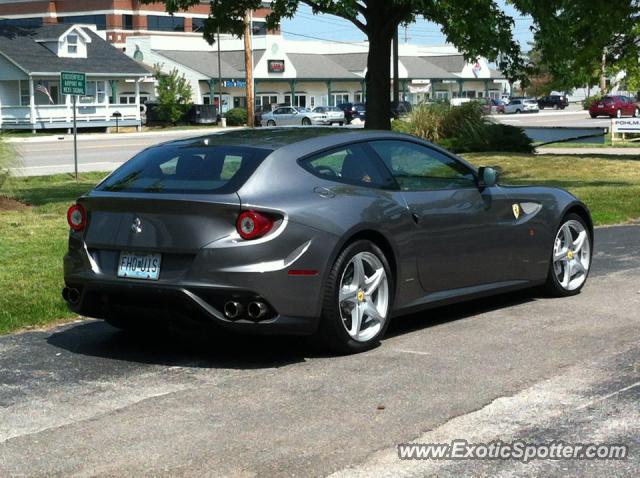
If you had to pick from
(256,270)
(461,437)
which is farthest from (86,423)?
(461,437)

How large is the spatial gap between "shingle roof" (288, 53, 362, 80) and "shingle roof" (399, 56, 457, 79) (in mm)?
8843

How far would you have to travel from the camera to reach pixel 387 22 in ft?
65.3

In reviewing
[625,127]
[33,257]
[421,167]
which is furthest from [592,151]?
[421,167]

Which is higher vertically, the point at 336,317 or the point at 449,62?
the point at 449,62

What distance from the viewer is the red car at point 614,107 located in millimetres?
72500

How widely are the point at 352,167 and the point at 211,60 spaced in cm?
7713

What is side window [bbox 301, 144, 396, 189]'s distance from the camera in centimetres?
727

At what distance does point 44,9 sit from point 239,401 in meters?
102

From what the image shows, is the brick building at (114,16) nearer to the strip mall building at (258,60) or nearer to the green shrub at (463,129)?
the strip mall building at (258,60)

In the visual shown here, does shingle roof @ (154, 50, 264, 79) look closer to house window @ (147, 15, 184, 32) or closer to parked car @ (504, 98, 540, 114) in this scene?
house window @ (147, 15, 184, 32)

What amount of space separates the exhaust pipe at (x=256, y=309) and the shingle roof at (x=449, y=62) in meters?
98.8

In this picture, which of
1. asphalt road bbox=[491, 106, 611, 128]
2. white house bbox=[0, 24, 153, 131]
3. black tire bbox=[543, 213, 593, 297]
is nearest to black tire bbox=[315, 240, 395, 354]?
black tire bbox=[543, 213, 593, 297]

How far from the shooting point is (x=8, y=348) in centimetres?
738

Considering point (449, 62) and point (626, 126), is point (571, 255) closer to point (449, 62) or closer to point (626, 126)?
point (626, 126)
